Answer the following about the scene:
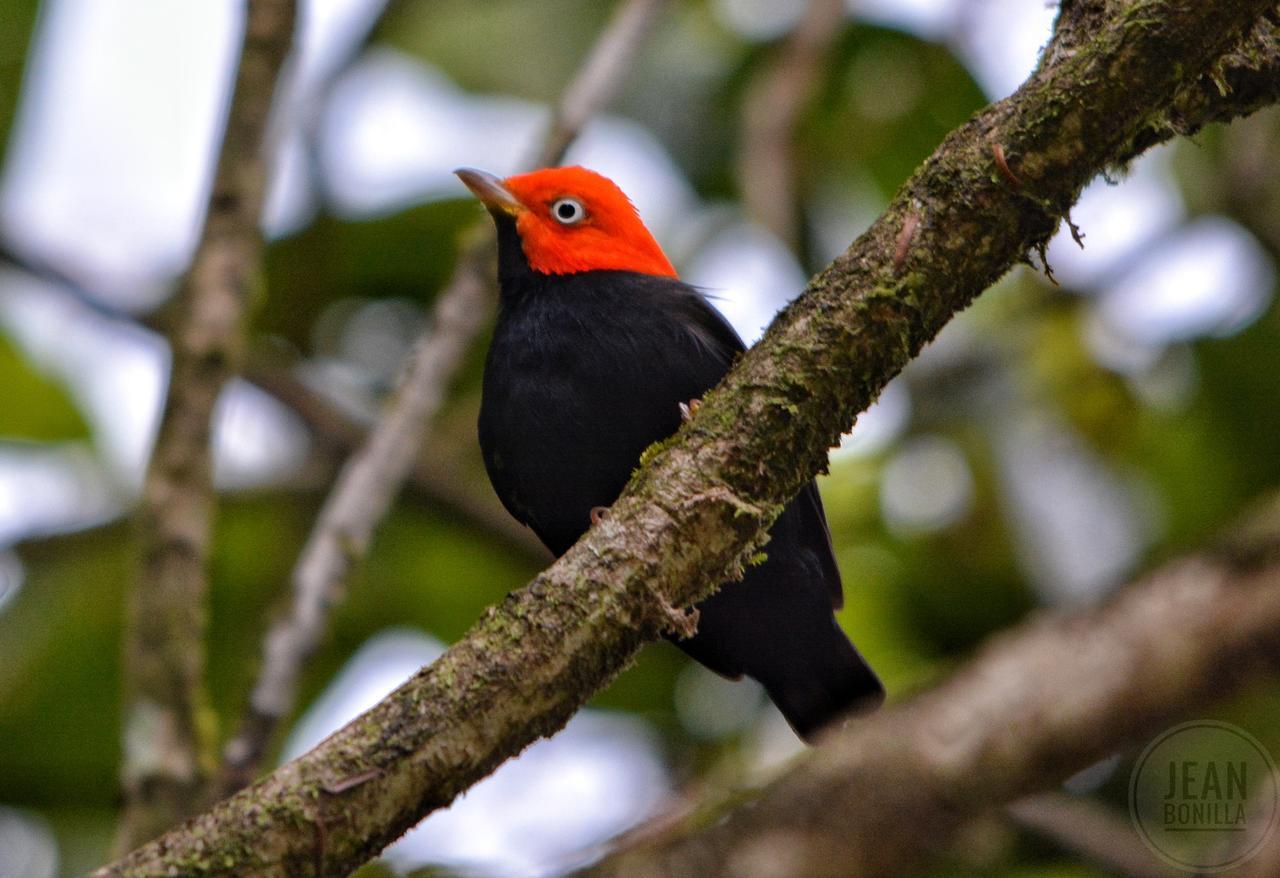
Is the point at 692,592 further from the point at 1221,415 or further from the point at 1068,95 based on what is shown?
the point at 1221,415

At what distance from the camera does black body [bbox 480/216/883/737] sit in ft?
13.8

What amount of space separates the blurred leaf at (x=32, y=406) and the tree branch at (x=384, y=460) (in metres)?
2.33

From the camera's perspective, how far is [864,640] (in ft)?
21.1

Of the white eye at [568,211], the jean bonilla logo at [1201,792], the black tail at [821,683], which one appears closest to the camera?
the jean bonilla logo at [1201,792]

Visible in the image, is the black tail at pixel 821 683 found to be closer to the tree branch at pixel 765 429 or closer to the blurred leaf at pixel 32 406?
the tree branch at pixel 765 429

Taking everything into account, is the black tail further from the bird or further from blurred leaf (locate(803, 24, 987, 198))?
blurred leaf (locate(803, 24, 987, 198))

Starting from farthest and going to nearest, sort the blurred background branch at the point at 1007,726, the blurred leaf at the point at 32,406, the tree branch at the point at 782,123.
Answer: the blurred leaf at the point at 32,406 → the tree branch at the point at 782,123 → the blurred background branch at the point at 1007,726

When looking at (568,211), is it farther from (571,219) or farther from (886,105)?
(886,105)

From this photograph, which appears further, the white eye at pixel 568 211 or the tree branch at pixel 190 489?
the white eye at pixel 568 211

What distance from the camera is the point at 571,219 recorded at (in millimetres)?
5172

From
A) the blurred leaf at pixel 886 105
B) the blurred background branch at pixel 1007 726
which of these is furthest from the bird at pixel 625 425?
the blurred leaf at pixel 886 105

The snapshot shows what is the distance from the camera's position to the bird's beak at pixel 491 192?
5.20 metres

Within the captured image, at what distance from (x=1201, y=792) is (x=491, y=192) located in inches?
122

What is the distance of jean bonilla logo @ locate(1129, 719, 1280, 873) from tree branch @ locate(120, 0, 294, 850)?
2838 mm
